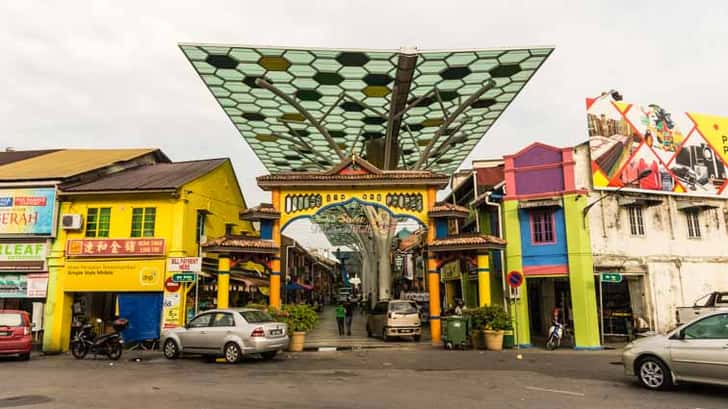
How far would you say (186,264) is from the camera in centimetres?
1738

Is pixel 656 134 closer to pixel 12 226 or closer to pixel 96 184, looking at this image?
pixel 96 184

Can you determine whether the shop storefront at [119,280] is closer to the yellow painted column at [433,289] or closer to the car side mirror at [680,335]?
the yellow painted column at [433,289]

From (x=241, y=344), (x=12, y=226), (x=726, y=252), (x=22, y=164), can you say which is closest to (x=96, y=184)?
(x=12, y=226)

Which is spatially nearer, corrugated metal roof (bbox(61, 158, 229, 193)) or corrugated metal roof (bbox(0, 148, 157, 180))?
corrugated metal roof (bbox(61, 158, 229, 193))

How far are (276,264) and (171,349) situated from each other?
16.9 feet

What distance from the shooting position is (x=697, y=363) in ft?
28.3

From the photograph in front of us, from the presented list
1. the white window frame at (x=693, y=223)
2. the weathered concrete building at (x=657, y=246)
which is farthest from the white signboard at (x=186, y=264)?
the white window frame at (x=693, y=223)

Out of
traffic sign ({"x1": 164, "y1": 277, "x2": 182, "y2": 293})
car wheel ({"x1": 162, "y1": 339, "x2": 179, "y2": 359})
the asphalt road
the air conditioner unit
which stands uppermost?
the air conditioner unit

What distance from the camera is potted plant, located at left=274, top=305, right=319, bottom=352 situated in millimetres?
17453

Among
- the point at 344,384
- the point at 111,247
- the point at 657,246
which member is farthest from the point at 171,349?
the point at 657,246

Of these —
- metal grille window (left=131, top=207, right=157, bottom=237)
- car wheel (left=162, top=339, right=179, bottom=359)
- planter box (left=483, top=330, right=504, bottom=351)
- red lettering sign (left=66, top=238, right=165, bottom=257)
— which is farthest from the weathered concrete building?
red lettering sign (left=66, top=238, right=165, bottom=257)

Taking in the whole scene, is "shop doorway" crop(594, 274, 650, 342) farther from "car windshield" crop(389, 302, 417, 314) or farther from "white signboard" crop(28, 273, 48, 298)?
"white signboard" crop(28, 273, 48, 298)

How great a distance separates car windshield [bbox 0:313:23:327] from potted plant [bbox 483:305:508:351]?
15.2 m

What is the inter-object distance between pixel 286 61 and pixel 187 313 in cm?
1276
